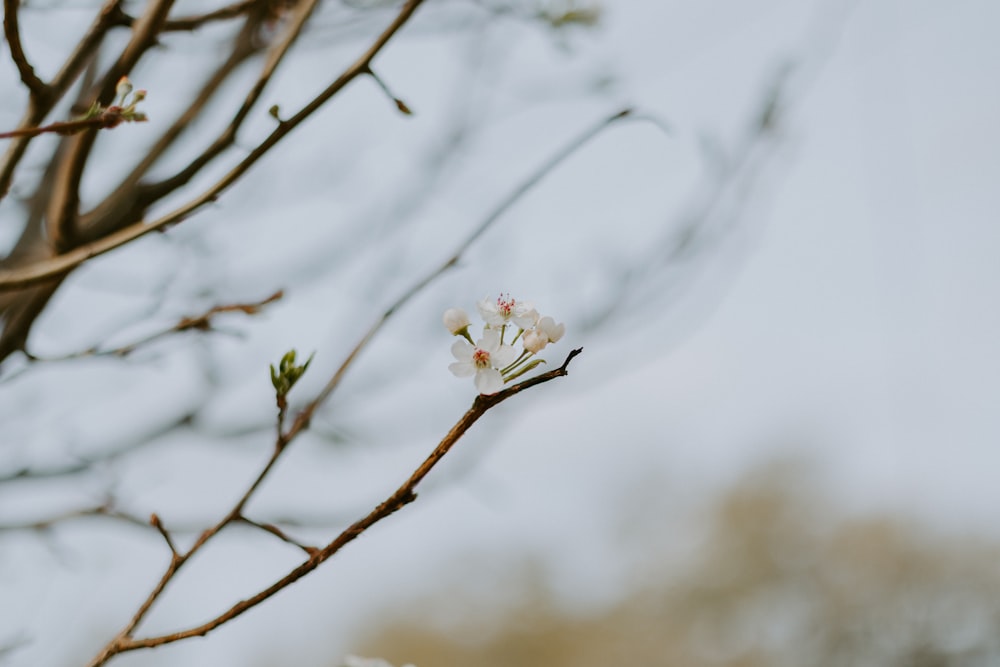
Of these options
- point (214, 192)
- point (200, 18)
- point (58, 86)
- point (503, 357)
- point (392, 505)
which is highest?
point (200, 18)

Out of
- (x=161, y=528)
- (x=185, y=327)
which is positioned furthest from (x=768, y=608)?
(x=161, y=528)

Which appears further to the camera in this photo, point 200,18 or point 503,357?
point 200,18

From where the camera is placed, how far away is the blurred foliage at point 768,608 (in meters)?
13.2

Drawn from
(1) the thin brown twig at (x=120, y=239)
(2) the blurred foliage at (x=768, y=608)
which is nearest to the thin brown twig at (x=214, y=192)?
(1) the thin brown twig at (x=120, y=239)

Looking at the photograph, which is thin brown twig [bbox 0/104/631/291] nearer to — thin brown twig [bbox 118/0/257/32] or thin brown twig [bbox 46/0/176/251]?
thin brown twig [bbox 46/0/176/251]

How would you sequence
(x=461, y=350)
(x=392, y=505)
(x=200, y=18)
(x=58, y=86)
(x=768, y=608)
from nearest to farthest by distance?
(x=392, y=505) → (x=461, y=350) → (x=58, y=86) → (x=200, y=18) → (x=768, y=608)

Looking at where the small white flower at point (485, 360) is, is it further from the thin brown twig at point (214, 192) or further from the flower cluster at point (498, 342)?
the thin brown twig at point (214, 192)

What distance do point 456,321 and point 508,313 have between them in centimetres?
5

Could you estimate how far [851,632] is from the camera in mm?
14242

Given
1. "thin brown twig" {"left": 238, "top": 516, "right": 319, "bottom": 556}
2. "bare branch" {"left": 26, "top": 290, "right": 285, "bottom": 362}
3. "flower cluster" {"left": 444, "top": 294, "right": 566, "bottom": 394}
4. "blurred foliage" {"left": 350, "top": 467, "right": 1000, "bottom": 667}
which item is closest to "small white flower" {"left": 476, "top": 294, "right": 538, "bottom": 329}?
"flower cluster" {"left": 444, "top": 294, "right": 566, "bottom": 394}

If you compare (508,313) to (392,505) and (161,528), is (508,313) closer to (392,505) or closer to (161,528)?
(392,505)

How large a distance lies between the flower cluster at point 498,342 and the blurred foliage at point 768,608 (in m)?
14.0

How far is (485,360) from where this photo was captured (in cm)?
74

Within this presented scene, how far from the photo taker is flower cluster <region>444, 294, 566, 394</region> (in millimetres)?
712
